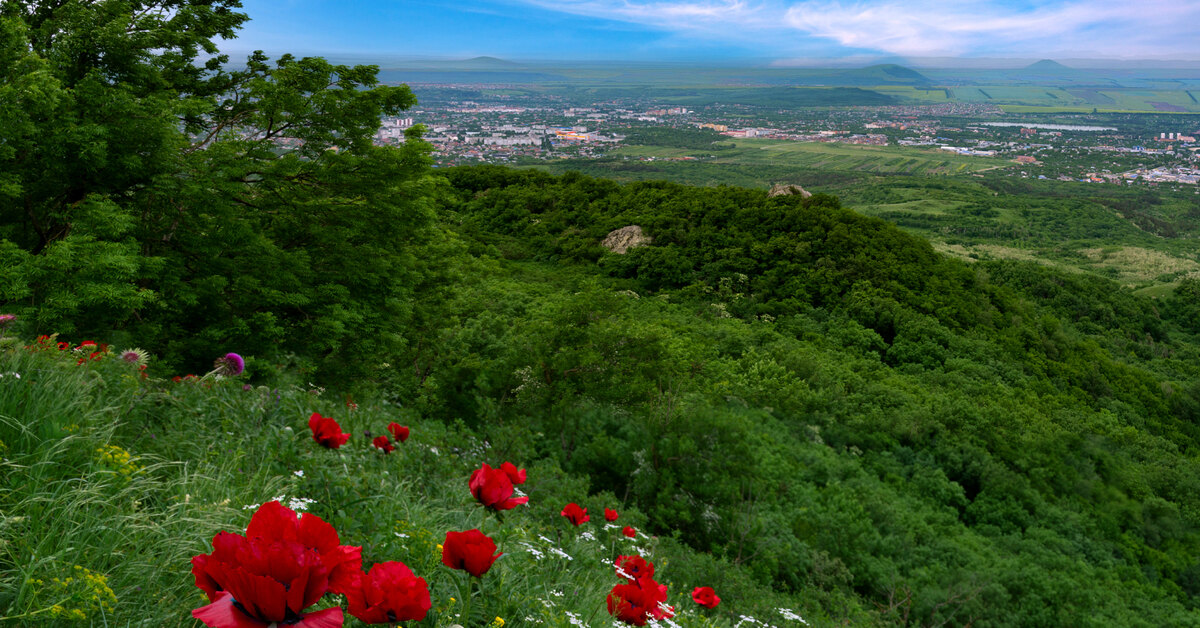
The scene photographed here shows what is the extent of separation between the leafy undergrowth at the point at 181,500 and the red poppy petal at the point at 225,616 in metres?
0.55

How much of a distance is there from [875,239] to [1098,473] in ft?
38.3

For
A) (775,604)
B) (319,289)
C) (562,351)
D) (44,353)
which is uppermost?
(44,353)

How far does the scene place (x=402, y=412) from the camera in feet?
20.0

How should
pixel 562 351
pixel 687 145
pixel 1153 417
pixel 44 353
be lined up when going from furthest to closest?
pixel 687 145 → pixel 1153 417 → pixel 562 351 → pixel 44 353

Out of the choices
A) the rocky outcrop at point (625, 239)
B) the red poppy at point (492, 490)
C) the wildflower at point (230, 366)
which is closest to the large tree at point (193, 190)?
the wildflower at point (230, 366)

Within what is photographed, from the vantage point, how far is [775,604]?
205 inches

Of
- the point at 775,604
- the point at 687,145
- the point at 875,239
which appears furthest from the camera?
the point at 687,145

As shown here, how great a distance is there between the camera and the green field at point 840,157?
106188 millimetres

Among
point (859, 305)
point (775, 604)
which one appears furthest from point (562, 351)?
point (859, 305)

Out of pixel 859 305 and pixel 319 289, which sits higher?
pixel 319 289

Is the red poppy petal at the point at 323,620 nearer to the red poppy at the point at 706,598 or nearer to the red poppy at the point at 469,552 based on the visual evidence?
the red poppy at the point at 469,552

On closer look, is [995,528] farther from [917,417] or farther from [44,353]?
[44,353]

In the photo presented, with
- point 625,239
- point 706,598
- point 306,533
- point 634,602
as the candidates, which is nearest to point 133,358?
point 306,533

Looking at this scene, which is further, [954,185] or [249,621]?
[954,185]
